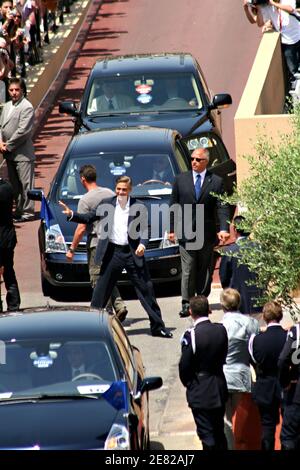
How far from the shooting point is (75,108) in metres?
20.7

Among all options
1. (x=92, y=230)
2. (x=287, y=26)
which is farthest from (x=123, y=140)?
(x=287, y=26)

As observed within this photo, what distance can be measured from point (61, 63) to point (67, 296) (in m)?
14.1

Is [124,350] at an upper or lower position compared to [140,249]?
upper

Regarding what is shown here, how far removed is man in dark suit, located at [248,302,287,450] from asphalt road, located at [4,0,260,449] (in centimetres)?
205

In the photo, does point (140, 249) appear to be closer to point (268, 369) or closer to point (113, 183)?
point (113, 183)

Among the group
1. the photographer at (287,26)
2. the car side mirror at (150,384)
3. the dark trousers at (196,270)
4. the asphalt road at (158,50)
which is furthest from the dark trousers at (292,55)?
the car side mirror at (150,384)

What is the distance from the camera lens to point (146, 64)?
71.2 feet

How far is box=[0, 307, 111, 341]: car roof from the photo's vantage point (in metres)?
11.8

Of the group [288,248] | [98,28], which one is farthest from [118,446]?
[98,28]

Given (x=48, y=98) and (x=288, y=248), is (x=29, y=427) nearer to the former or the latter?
(x=288, y=248)

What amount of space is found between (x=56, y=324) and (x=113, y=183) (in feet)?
20.0

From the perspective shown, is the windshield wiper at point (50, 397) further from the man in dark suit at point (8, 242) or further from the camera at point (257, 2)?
the camera at point (257, 2)

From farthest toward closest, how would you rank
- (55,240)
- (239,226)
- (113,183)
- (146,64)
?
(146,64), (113,183), (55,240), (239,226)
